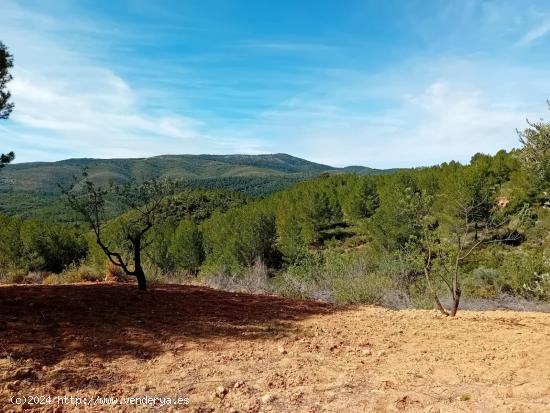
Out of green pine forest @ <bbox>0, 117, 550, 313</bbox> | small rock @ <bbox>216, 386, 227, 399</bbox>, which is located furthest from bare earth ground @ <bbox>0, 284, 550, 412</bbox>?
green pine forest @ <bbox>0, 117, 550, 313</bbox>

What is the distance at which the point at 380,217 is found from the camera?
114 ft

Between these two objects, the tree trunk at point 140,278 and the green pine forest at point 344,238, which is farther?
the tree trunk at point 140,278

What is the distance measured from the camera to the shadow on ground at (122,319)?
4.80 meters

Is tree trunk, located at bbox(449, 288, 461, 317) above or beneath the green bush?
above

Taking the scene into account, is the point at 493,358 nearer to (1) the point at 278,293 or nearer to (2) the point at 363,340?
(2) the point at 363,340

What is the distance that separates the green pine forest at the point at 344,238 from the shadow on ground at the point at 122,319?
1661 millimetres

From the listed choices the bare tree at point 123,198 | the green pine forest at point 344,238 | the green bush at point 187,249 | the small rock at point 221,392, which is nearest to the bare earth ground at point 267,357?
the small rock at point 221,392

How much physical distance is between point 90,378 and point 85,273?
8.06m

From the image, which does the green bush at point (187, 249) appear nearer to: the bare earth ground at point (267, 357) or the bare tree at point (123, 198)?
the bare tree at point (123, 198)

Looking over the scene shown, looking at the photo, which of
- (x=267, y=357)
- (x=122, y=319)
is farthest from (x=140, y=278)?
(x=267, y=357)

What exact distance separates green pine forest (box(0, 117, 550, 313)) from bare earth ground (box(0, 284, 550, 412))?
1088 millimetres

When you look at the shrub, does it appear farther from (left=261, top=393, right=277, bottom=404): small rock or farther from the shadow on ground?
(left=261, top=393, right=277, bottom=404): small rock

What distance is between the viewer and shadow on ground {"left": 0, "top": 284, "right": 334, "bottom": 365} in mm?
4805

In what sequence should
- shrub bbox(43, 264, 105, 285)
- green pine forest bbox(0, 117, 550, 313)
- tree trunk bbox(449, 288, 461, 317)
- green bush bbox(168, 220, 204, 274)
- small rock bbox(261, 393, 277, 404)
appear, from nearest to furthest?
1. small rock bbox(261, 393, 277, 404)
2. tree trunk bbox(449, 288, 461, 317)
3. green pine forest bbox(0, 117, 550, 313)
4. shrub bbox(43, 264, 105, 285)
5. green bush bbox(168, 220, 204, 274)
